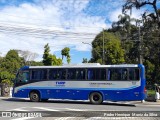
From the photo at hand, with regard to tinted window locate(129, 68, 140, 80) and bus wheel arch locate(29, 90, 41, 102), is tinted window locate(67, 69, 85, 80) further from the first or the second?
tinted window locate(129, 68, 140, 80)

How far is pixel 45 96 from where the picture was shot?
1037 inches

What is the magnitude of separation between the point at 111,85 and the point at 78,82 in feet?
8.25

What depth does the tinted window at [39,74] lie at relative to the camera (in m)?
26.2

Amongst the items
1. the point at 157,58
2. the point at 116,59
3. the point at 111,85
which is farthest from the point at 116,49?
the point at 111,85

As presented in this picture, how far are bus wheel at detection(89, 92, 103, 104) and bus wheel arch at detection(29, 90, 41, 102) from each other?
4.33 metres

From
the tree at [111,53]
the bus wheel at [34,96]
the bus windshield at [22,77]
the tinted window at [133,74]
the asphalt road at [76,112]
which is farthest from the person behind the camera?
the tree at [111,53]

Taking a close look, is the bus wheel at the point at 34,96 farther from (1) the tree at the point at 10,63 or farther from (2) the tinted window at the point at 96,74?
(1) the tree at the point at 10,63

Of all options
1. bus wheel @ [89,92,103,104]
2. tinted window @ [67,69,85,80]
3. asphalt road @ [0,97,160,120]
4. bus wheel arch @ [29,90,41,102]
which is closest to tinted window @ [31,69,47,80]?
bus wheel arch @ [29,90,41,102]

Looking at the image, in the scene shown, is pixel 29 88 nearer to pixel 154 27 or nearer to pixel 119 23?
pixel 154 27

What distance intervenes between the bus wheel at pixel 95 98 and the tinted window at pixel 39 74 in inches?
156

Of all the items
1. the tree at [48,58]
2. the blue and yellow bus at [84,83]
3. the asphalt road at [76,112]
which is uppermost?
the tree at [48,58]

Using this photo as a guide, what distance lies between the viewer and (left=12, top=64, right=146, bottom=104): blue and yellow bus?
24.0 metres

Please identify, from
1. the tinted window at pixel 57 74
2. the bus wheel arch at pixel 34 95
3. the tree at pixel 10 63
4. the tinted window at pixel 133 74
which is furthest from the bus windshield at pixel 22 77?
the tree at pixel 10 63

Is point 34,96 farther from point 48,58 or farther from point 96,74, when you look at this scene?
point 48,58
